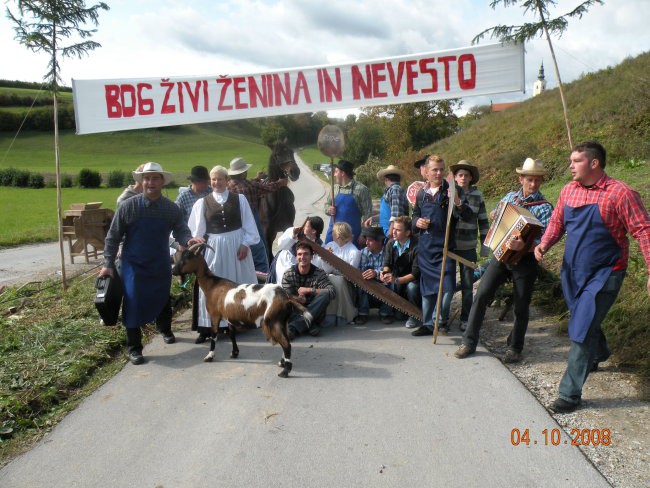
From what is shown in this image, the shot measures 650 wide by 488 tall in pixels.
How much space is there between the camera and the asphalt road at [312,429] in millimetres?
3246

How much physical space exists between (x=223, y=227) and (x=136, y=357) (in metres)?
1.79

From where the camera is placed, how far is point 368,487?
3.10 metres

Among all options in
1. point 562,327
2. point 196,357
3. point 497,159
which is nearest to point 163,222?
point 196,357

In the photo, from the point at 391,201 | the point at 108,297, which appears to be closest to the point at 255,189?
the point at 391,201

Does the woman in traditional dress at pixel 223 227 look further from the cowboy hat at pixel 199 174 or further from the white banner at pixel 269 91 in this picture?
the cowboy hat at pixel 199 174

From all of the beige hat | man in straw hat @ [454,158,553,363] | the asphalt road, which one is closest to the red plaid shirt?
man in straw hat @ [454,158,553,363]

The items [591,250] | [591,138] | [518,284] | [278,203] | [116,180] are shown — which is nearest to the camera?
[591,250]

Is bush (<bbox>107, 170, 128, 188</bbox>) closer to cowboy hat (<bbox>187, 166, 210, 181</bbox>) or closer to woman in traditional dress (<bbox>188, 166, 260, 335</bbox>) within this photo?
cowboy hat (<bbox>187, 166, 210, 181</bbox>)

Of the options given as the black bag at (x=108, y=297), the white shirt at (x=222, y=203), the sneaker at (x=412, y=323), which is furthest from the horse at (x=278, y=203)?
the black bag at (x=108, y=297)

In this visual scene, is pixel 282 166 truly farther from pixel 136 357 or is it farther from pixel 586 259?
pixel 586 259

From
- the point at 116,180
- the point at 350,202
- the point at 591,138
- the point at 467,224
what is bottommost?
the point at 467,224

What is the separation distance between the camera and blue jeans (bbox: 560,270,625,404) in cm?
385

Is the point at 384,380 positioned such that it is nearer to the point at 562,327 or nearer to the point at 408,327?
the point at 408,327
